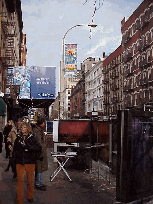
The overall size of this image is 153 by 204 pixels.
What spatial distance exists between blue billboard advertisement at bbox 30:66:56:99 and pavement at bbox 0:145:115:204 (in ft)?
68.8

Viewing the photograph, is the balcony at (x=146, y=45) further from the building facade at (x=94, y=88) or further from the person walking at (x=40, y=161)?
the person walking at (x=40, y=161)

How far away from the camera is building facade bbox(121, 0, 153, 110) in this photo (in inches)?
1585

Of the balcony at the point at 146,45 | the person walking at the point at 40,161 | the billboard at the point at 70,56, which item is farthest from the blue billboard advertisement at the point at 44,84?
the person walking at the point at 40,161

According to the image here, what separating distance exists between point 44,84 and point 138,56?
64.2ft

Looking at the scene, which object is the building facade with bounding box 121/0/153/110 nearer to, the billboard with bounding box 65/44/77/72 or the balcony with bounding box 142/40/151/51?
the balcony with bounding box 142/40/151/51

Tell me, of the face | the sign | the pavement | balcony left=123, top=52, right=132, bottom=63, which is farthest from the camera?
balcony left=123, top=52, right=132, bottom=63

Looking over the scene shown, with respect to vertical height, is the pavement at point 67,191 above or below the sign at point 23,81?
below

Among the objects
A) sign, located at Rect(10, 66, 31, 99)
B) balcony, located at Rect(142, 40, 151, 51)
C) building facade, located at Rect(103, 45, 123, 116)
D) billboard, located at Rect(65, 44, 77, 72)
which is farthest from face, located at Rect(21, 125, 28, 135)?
building facade, located at Rect(103, 45, 123, 116)

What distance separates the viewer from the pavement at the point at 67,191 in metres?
6.95

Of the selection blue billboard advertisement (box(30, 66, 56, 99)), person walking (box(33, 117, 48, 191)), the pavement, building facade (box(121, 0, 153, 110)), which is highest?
building facade (box(121, 0, 153, 110))

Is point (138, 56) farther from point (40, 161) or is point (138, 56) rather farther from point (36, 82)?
point (40, 161)

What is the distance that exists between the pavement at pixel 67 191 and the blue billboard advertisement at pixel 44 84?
825 inches

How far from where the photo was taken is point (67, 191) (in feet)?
25.9

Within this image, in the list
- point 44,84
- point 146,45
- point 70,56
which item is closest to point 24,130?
point 70,56
